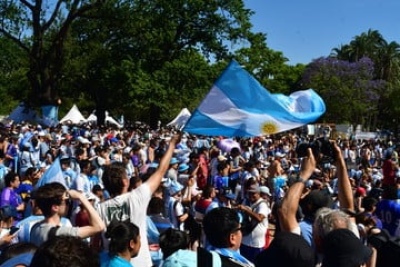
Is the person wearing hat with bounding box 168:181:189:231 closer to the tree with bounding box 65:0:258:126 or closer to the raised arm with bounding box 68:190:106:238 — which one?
the raised arm with bounding box 68:190:106:238

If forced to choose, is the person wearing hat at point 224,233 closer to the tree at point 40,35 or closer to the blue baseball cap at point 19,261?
the blue baseball cap at point 19,261

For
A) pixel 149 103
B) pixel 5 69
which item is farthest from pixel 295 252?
pixel 5 69

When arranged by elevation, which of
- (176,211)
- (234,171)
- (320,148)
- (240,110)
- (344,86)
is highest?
(344,86)

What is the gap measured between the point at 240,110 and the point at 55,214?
361 cm

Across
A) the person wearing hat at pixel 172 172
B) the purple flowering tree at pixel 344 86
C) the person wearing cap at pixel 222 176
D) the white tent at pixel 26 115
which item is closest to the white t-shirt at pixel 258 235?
the person wearing hat at pixel 172 172

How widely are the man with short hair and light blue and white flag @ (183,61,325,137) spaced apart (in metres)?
2.88

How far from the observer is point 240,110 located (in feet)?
23.4

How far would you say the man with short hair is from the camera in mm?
3854

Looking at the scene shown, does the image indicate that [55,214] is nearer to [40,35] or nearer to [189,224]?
[189,224]

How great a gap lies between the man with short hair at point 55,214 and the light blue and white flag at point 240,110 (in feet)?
9.45

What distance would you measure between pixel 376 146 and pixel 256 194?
17.8 m

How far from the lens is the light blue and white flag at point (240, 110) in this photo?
683 centimetres

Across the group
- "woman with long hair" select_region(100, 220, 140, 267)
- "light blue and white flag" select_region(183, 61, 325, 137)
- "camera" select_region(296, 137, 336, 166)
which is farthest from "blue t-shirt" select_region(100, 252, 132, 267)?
"light blue and white flag" select_region(183, 61, 325, 137)

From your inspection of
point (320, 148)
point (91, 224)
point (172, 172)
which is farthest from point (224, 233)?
point (172, 172)
